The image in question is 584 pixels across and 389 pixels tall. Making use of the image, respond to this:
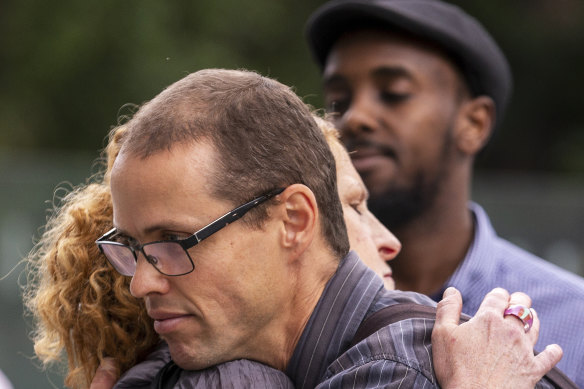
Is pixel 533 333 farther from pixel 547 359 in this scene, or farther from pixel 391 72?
pixel 391 72

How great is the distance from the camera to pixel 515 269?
11.4ft

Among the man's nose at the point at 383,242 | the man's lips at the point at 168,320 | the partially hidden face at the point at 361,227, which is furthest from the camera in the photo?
the man's nose at the point at 383,242

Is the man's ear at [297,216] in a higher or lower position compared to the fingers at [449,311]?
higher

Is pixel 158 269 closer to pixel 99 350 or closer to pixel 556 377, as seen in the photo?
pixel 99 350

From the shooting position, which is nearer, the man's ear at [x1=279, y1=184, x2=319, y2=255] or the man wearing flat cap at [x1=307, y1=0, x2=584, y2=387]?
the man's ear at [x1=279, y1=184, x2=319, y2=255]

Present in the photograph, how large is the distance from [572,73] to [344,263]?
57.4 feet

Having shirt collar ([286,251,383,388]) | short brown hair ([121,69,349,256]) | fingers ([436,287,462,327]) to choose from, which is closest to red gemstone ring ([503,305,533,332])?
fingers ([436,287,462,327])

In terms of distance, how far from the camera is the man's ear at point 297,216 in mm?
2012

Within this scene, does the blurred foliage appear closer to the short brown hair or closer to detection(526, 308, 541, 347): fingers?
the short brown hair

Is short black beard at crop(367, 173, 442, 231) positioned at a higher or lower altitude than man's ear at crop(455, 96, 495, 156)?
lower

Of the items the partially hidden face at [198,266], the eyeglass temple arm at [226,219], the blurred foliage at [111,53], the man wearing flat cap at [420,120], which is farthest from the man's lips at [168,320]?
the blurred foliage at [111,53]

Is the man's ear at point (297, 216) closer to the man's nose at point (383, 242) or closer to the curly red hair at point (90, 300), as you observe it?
the curly red hair at point (90, 300)

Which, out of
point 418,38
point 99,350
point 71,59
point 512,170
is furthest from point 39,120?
point 99,350

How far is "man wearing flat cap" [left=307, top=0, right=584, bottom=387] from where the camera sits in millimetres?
3580
